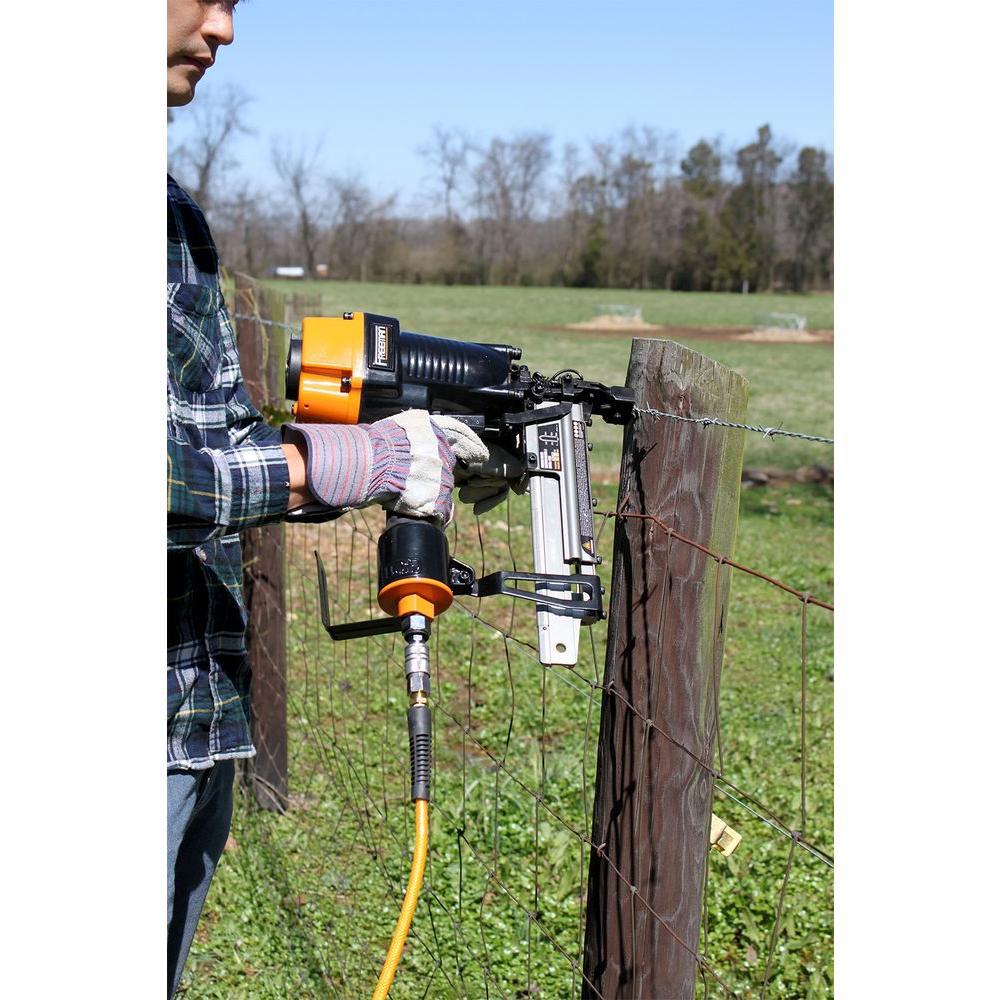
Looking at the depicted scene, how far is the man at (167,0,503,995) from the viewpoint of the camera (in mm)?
1669

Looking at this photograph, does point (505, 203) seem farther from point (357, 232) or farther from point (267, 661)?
point (267, 661)

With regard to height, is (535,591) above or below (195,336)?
below

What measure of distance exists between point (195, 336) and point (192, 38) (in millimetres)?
493

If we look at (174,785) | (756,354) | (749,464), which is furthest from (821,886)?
(756,354)

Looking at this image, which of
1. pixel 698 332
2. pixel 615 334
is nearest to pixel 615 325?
pixel 615 334

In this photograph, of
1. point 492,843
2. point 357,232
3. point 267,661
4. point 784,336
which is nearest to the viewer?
point 492,843

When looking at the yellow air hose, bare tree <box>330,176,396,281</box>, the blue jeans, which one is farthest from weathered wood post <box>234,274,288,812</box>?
bare tree <box>330,176,396,281</box>

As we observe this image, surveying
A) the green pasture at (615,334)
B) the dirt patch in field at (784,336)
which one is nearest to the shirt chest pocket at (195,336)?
the green pasture at (615,334)

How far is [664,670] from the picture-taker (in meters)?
1.90

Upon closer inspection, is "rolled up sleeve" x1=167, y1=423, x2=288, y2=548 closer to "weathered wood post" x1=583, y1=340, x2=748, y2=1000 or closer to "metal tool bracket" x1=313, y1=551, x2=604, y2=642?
"metal tool bracket" x1=313, y1=551, x2=604, y2=642

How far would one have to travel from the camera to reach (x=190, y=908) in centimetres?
225

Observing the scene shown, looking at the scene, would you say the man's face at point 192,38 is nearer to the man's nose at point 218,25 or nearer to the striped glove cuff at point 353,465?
the man's nose at point 218,25

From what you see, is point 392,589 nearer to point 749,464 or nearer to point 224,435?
point 224,435
